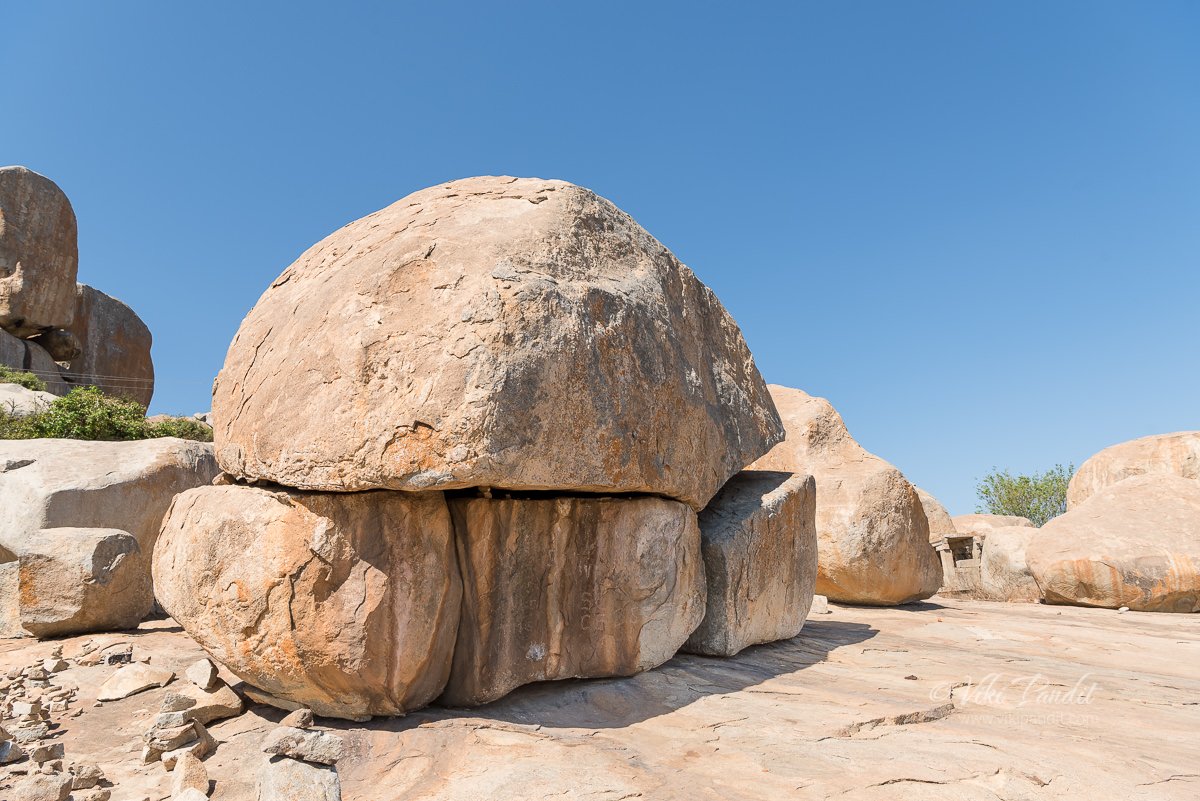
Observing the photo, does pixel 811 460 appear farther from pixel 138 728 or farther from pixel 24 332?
pixel 24 332

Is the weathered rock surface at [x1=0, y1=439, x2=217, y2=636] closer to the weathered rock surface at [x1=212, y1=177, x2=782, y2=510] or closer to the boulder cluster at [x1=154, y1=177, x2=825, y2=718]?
the boulder cluster at [x1=154, y1=177, x2=825, y2=718]

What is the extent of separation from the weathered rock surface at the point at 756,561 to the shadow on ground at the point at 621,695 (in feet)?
0.69

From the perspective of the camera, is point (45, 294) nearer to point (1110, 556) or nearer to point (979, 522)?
point (979, 522)

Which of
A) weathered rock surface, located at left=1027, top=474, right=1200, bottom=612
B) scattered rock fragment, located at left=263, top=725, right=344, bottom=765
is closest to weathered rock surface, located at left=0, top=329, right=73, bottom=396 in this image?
scattered rock fragment, located at left=263, top=725, right=344, bottom=765

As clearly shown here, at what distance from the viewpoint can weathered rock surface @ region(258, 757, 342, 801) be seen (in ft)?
10.1

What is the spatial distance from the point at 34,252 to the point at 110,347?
5235mm

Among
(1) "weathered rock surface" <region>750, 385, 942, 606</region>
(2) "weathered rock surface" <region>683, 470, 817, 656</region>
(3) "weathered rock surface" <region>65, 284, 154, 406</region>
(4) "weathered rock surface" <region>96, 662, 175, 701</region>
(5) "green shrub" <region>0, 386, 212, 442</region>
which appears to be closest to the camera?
(4) "weathered rock surface" <region>96, 662, 175, 701</region>

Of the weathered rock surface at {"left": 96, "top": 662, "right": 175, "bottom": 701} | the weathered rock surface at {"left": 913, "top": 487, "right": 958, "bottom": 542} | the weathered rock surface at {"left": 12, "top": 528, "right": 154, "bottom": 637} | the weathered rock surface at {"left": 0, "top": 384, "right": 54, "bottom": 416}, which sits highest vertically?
the weathered rock surface at {"left": 0, "top": 384, "right": 54, "bottom": 416}

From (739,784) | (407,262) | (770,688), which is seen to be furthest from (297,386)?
(770,688)

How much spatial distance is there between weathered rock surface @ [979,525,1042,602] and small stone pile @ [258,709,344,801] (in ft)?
34.5

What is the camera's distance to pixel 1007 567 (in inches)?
465

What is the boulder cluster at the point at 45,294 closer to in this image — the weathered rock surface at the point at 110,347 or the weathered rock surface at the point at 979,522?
the weathered rock surface at the point at 110,347

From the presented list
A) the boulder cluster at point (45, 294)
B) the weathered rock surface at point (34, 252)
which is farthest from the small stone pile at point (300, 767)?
the weathered rock surface at point (34, 252)

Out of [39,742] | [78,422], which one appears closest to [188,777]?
Answer: [39,742]
